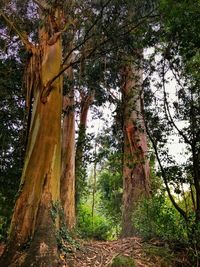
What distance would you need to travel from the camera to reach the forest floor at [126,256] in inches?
229

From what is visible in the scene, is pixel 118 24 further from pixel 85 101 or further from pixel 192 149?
pixel 85 101

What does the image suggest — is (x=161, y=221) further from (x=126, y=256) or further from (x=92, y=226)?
(x=92, y=226)

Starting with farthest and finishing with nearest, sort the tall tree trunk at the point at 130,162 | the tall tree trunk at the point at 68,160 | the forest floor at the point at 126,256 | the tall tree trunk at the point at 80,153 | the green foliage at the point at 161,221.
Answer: the tall tree trunk at the point at 80,153 → the tall tree trunk at the point at 68,160 → the tall tree trunk at the point at 130,162 → the green foliage at the point at 161,221 → the forest floor at the point at 126,256

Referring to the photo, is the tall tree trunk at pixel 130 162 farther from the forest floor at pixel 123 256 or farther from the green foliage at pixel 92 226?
the green foliage at pixel 92 226

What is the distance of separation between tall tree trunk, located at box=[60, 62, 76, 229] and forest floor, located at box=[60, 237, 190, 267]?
3.10 metres

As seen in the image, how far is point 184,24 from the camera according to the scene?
596 centimetres

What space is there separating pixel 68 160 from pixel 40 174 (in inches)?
186

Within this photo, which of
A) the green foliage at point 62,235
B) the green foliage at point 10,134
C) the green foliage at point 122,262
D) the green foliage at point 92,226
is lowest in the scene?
the green foliage at point 122,262

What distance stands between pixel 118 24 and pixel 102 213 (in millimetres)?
12050

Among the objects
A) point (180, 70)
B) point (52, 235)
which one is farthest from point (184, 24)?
point (52, 235)

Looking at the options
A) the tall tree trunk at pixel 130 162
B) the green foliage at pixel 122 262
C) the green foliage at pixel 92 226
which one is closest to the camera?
the green foliage at pixel 122 262

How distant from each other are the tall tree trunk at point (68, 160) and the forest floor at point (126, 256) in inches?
122

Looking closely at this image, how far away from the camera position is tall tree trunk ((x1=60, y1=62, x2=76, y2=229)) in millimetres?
10195

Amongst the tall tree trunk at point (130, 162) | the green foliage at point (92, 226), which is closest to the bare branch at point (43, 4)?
the tall tree trunk at point (130, 162)
